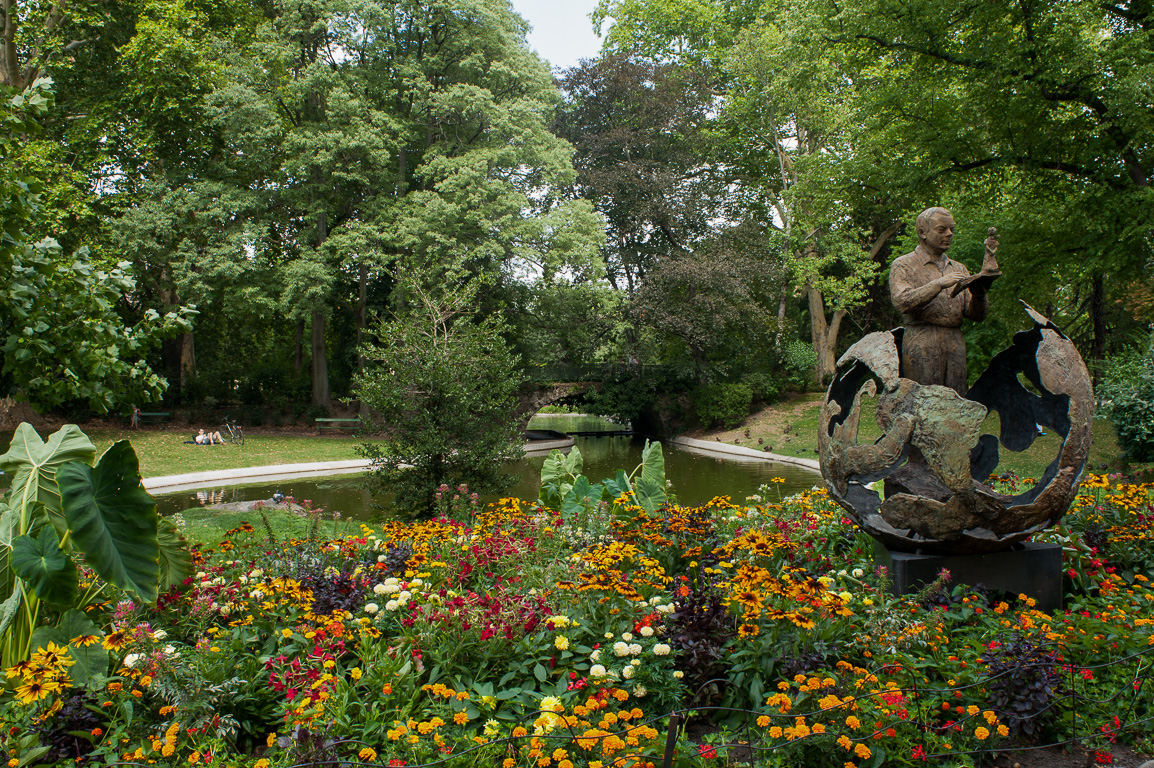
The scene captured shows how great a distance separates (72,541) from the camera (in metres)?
3.49

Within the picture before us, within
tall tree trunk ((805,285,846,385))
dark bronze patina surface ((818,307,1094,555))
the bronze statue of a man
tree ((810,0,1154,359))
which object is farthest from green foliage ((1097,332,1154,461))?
tall tree trunk ((805,285,846,385))

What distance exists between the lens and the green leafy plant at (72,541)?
3283 mm

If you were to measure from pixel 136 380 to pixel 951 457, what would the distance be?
5.98m

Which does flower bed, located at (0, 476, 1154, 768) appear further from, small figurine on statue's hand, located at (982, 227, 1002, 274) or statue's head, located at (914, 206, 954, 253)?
statue's head, located at (914, 206, 954, 253)

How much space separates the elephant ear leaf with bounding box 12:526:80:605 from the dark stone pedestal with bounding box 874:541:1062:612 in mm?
4665

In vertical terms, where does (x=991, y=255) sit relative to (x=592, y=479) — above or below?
above

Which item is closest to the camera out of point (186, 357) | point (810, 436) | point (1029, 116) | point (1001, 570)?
point (1001, 570)

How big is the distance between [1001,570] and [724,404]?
21.8 m

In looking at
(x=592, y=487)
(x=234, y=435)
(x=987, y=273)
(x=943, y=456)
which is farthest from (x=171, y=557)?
(x=234, y=435)

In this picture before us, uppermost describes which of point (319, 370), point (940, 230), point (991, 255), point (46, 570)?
point (940, 230)

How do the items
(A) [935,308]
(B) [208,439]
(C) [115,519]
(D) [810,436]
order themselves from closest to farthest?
(C) [115,519] < (A) [935,308] < (B) [208,439] < (D) [810,436]

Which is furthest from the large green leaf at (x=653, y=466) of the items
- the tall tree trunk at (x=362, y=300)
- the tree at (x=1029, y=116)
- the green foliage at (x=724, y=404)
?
the green foliage at (x=724, y=404)

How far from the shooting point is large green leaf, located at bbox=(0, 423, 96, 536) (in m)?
3.74

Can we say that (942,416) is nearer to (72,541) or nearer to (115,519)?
(115,519)
